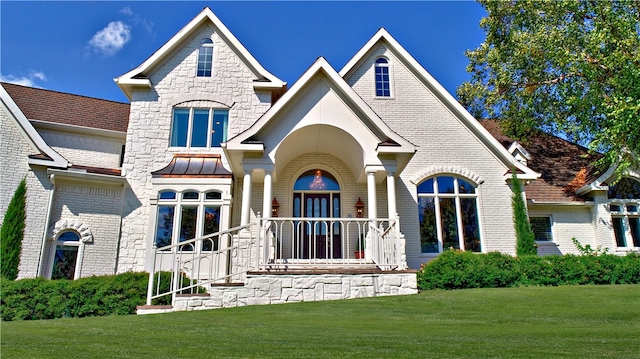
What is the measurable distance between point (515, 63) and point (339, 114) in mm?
11856

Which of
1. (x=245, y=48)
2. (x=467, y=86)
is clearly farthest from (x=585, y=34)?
(x=245, y=48)

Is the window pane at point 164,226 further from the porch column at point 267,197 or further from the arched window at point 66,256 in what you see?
the porch column at point 267,197

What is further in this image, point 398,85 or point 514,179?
Answer: point 398,85

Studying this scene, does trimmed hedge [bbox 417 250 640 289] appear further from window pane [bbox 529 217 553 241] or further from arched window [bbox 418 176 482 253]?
window pane [bbox 529 217 553 241]

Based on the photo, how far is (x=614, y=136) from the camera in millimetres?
14930

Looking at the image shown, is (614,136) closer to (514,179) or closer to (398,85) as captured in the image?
(514,179)

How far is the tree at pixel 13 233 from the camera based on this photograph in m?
12.6

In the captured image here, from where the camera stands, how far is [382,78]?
16641 millimetres

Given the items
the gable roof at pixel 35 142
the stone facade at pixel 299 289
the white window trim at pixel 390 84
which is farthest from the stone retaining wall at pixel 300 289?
the white window trim at pixel 390 84

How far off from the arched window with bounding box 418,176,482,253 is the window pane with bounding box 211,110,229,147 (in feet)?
23.7

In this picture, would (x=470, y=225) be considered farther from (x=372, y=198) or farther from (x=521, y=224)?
(x=372, y=198)

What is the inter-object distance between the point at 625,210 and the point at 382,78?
10634 mm

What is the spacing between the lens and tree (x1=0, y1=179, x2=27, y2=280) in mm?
12578

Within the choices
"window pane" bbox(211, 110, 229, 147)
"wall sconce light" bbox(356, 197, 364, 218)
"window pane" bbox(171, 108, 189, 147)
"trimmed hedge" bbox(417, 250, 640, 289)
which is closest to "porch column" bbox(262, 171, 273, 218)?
"wall sconce light" bbox(356, 197, 364, 218)
